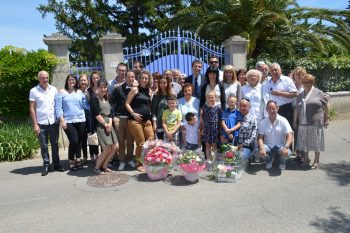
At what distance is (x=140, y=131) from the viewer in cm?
534

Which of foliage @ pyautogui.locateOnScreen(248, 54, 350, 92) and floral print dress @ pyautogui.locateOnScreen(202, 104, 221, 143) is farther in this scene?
foliage @ pyautogui.locateOnScreen(248, 54, 350, 92)

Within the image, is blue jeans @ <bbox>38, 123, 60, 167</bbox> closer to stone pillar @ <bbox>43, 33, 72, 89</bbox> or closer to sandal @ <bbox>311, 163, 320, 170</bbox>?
stone pillar @ <bbox>43, 33, 72, 89</bbox>

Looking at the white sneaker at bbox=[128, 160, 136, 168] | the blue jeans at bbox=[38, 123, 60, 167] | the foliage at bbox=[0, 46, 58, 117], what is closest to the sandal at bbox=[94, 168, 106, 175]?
the white sneaker at bbox=[128, 160, 136, 168]

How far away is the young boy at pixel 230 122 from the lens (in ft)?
17.3

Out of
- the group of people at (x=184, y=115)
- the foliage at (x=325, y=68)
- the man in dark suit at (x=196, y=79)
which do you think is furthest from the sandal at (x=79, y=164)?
the foliage at (x=325, y=68)

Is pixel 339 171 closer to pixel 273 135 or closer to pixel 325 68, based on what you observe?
pixel 273 135

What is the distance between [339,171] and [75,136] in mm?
4497

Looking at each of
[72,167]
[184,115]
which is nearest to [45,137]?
[72,167]

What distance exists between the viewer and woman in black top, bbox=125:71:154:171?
206 inches

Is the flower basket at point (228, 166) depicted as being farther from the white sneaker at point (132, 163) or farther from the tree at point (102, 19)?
the tree at point (102, 19)

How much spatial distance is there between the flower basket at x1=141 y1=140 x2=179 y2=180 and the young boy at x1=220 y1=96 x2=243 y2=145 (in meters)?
0.90

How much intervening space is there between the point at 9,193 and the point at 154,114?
8.46 ft

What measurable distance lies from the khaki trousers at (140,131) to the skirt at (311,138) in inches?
102

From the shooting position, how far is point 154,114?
5480mm
